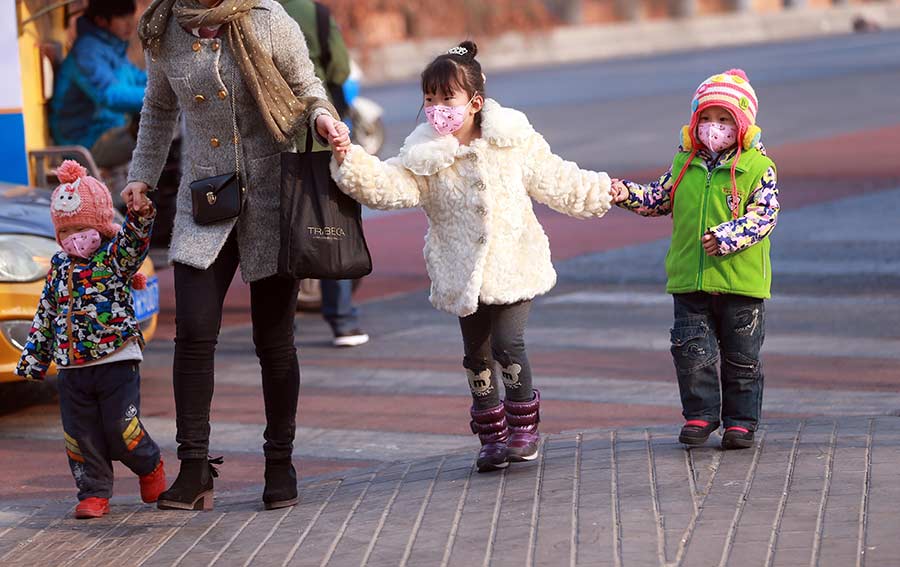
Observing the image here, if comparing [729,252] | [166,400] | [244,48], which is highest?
[244,48]

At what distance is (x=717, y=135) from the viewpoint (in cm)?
573

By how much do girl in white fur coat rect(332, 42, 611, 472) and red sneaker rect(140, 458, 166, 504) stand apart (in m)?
1.23

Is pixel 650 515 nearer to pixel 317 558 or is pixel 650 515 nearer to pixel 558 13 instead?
pixel 317 558

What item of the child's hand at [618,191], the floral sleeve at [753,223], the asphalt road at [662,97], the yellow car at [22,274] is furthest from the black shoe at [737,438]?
the asphalt road at [662,97]

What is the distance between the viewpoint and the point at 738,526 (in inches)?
197

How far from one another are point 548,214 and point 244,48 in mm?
9531

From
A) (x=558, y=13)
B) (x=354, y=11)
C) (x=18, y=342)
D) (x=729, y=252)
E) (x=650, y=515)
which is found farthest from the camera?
(x=558, y=13)

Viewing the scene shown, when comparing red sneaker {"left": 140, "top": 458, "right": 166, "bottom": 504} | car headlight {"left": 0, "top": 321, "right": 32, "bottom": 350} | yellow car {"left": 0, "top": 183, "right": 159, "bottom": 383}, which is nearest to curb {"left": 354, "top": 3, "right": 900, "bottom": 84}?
yellow car {"left": 0, "top": 183, "right": 159, "bottom": 383}

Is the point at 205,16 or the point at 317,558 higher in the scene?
the point at 205,16

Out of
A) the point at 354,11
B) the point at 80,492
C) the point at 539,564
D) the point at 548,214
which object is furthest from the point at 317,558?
the point at 354,11

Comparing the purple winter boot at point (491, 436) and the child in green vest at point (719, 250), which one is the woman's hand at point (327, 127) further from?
the purple winter boot at point (491, 436)

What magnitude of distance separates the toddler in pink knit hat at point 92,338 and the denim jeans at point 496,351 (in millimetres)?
1160

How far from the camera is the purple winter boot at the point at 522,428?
5859 mm

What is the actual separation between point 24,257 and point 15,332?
41 cm
